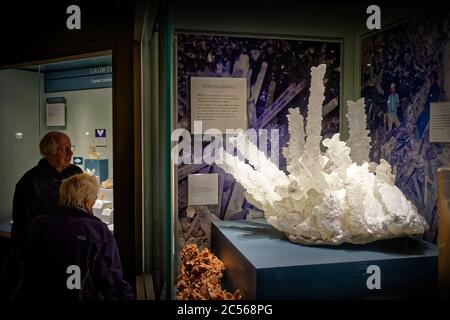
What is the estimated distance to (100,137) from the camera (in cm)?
101

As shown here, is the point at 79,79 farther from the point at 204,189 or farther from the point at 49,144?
the point at 204,189

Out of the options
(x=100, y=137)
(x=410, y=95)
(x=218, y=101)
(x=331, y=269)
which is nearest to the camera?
(x=331, y=269)

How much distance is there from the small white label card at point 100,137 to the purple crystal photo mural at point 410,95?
0.91 meters

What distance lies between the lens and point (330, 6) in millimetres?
1331

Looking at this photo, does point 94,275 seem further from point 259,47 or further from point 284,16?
point 284,16

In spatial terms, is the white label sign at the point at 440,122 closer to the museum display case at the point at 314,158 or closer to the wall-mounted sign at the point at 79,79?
the museum display case at the point at 314,158

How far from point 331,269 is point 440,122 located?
47 centimetres

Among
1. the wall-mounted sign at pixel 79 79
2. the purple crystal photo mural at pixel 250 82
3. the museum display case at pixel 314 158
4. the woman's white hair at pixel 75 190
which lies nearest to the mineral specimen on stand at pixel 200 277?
the museum display case at pixel 314 158

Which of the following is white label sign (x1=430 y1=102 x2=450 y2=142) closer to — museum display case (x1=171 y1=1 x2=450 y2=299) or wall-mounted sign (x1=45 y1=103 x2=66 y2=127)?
museum display case (x1=171 y1=1 x2=450 y2=299)

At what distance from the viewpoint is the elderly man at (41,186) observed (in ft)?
2.99

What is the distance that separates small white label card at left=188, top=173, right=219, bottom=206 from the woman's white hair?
436 mm

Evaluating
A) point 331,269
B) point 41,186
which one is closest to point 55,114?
point 41,186

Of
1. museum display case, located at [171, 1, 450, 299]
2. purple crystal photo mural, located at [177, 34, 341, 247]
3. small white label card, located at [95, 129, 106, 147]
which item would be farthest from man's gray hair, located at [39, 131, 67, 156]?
purple crystal photo mural, located at [177, 34, 341, 247]
